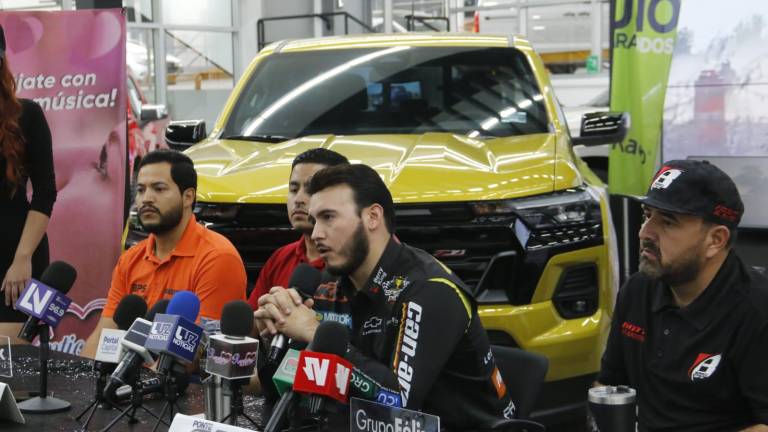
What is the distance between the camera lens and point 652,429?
3.37 meters

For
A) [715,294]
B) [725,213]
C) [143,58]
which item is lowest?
[143,58]

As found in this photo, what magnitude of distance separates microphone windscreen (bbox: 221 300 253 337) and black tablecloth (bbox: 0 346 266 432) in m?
0.42

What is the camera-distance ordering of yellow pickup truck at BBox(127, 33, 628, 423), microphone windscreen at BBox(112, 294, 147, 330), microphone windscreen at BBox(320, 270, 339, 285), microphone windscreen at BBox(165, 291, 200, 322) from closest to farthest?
microphone windscreen at BBox(165, 291, 200, 322) → microphone windscreen at BBox(112, 294, 147, 330) → microphone windscreen at BBox(320, 270, 339, 285) → yellow pickup truck at BBox(127, 33, 628, 423)

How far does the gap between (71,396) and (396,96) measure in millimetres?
3229

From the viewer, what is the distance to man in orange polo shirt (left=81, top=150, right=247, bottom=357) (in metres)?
4.53

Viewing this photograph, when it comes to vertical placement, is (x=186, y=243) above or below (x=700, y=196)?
below

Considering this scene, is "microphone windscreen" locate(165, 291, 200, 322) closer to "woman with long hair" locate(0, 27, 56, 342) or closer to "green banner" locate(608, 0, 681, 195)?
"woman with long hair" locate(0, 27, 56, 342)

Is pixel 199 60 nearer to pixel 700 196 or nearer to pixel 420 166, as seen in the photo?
pixel 420 166

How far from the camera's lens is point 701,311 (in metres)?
3.26

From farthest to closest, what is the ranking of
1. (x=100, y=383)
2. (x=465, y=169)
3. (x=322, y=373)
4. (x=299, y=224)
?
1. (x=465, y=169)
2. (x=299, y=224)
3. (x=100, y=383)
4. (x=322, y=373)

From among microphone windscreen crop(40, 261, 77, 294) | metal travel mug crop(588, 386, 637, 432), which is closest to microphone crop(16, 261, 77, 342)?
microphone windscreen crop(40, 261, 77, 294)

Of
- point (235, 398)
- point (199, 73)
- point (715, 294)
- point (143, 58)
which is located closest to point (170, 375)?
point (235, 398)

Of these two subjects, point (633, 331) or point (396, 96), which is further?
point (396, 96)

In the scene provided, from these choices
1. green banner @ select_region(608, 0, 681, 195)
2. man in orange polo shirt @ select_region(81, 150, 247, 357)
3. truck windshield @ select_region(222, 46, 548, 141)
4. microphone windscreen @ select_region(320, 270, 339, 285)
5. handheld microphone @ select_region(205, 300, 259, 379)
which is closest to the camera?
handheld microphone @ select_region(205, 300, 259, 379)
